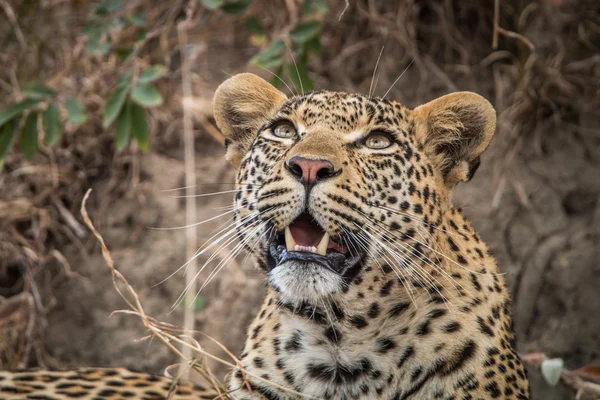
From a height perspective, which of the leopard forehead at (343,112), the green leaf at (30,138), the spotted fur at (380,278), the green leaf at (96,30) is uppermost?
the green leaf at (96,30)

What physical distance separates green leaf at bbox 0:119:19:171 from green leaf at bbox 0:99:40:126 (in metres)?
0.07

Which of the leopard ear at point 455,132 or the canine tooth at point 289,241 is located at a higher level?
the leopard ear at point 455,132

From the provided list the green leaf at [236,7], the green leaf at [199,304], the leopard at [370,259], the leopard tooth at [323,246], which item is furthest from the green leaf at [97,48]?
A: the leopard tooth at [323,246]

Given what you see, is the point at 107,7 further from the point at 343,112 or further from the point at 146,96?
the point at 343,112

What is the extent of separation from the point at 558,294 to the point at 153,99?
297 centimetres

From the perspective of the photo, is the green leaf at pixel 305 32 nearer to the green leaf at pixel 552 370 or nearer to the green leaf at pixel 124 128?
the green leaf at pixel 124 128

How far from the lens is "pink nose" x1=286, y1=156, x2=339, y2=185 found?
3.22m

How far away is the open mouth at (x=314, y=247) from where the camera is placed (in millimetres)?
3316

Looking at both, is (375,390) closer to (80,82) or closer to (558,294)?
(558,294)

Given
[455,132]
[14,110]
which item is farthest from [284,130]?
[14,110]

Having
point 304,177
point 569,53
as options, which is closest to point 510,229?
point 569,53

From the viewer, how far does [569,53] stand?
20.2 feet

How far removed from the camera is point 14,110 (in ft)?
17.4

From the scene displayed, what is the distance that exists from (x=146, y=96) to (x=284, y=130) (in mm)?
1615
